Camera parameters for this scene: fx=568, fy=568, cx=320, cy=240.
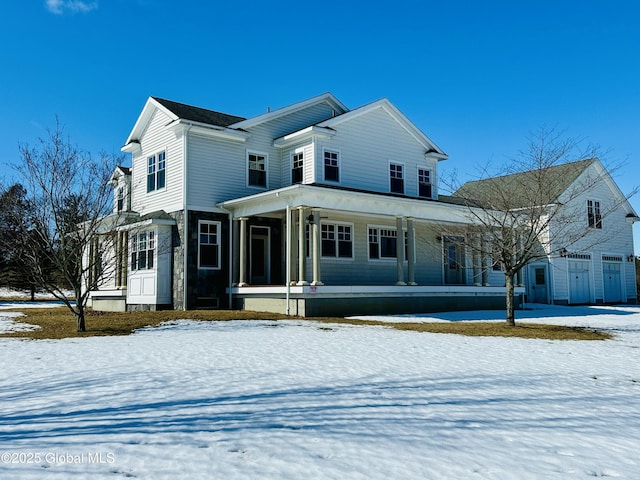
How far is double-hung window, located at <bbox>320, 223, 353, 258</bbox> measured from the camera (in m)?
22.6

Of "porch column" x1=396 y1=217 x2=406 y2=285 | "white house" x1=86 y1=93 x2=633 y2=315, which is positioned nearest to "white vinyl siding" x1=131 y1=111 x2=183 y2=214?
"white house" x1=86 y1=93 x2=633 y2=315

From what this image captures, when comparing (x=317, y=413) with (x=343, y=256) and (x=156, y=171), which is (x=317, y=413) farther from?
(x=156, y=171)

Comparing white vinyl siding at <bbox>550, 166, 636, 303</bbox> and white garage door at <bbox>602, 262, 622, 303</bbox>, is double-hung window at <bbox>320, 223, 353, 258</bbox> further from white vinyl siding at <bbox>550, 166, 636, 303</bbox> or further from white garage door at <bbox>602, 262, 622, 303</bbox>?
white garage door at <bbox>602, 262, 622, 303</bbox>

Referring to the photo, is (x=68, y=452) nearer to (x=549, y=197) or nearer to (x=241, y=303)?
(x=549, y=197)

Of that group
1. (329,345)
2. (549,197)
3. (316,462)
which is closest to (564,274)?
(549,197)

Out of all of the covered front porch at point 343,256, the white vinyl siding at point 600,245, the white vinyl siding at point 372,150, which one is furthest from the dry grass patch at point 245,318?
the white vinyl siding at point 600,245

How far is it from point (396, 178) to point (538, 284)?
11.1 metres

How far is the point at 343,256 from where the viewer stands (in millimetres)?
22953

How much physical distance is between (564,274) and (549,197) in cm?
1550

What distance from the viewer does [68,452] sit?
172 inches

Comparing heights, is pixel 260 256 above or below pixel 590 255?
below

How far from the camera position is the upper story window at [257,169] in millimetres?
22656

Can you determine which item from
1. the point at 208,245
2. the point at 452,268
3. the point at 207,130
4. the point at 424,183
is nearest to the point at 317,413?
the point at 208,245

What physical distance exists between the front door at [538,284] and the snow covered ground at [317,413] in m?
20.3
